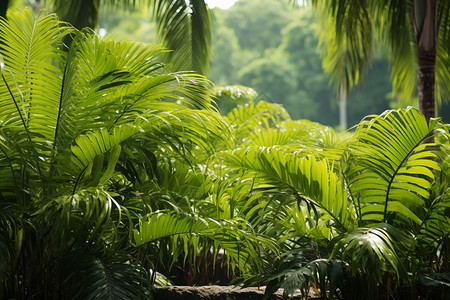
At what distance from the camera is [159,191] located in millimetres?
3422

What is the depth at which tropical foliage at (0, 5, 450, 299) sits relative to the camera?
3041 millimetres

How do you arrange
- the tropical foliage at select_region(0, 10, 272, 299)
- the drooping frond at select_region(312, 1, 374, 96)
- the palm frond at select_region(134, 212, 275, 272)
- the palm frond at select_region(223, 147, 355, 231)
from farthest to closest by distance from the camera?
the drooping frond at select_region(312, 1, 374, 96), the palm frond at select_region(223, 147, 355, 231), the palm frond at select_region(134, 212, 275, 272), the tropical foliage at select_region(0, 10, 272, 299)

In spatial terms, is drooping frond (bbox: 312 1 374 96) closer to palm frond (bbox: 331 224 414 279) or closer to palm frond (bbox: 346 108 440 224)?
palm frond (bbox: 346 108 440 224)

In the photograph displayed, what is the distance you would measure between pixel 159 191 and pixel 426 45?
3.70 metres

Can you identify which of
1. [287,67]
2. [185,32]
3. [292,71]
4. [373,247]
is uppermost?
[185,32]

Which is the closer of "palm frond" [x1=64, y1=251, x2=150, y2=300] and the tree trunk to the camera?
"palm frond" [x1=64, y1=251, x2=150, y2=300]

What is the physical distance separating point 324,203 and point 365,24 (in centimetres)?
427

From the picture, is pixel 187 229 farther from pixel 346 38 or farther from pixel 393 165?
pixel 346 38

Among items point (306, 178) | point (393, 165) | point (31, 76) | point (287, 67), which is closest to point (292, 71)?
point (287, 67)

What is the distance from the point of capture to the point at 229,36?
129ft

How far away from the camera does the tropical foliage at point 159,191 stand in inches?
120

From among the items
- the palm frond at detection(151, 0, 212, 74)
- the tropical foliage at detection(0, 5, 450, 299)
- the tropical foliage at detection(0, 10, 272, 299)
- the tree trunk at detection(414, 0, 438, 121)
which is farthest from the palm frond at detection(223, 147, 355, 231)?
the palm frond at detection(151, 0, 212, 74)

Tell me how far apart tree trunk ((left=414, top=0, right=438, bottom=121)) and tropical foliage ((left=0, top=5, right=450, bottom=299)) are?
7.08 feet

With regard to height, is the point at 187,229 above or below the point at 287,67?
above
